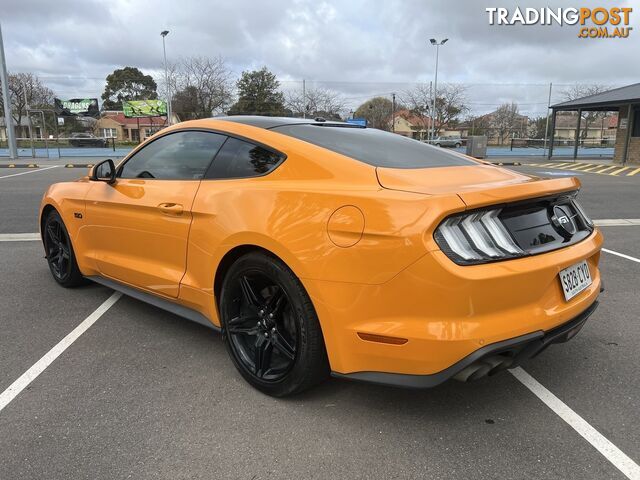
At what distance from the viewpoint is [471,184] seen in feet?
7.95

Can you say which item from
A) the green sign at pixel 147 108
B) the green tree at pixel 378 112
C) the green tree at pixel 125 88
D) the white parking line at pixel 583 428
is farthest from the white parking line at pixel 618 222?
the green tree at pixel 125 88

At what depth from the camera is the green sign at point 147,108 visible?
131 feet

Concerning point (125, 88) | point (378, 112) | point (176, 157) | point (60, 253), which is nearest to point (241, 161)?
point (176, 157)

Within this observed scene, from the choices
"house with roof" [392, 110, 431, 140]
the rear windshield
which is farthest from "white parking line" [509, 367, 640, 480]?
"house with roof" [392, 110, 431, 140]

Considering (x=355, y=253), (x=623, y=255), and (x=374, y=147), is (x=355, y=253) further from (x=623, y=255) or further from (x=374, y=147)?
(x=623, y=255)

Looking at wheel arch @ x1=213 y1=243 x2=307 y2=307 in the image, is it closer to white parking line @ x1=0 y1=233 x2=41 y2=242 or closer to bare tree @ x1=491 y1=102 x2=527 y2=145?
white parking line @ x1=0 y1=233 x2=41 y2=242

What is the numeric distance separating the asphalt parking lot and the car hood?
44.1 inches

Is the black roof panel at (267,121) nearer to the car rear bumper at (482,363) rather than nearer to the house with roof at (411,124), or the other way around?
the car rear bumper at (482,363)

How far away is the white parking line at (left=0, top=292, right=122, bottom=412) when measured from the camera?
282cm

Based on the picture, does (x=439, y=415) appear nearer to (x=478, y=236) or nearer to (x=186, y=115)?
(x=478, y=236)

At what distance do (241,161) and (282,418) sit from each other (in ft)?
4.76

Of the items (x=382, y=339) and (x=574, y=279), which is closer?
(x=382, y=339)

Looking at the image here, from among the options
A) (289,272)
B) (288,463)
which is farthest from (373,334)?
→ (288,463)

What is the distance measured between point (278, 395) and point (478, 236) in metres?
1.33
